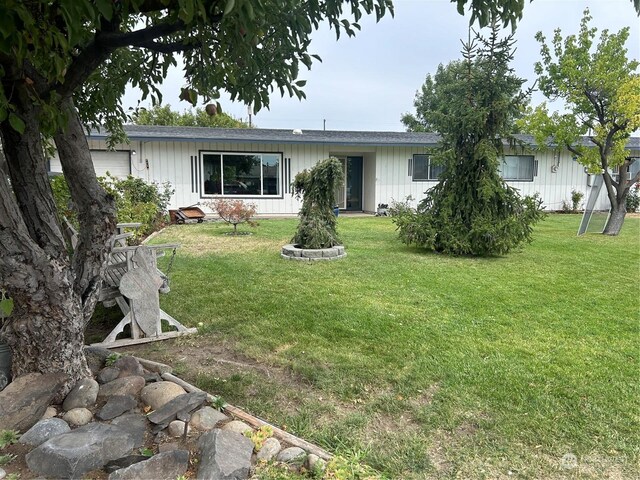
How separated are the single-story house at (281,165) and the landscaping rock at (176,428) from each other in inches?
508

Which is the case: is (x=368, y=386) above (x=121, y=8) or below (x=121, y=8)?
below

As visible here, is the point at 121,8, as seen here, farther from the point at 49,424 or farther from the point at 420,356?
the point at 420,356

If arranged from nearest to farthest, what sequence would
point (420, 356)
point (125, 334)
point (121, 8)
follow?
1. point (121, 8)
2. point (420, 356)
3. point (125, 334)

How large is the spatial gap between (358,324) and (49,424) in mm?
2723

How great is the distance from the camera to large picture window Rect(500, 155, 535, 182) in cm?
1761

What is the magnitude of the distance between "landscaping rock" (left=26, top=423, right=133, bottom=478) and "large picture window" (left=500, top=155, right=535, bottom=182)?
1806 cm

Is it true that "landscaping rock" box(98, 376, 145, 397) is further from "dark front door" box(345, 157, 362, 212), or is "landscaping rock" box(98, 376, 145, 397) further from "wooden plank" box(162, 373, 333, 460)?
"dark front door" box(345, 157, 362, 212)

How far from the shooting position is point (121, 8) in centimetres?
210

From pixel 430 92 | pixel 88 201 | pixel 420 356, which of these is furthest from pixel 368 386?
pixel 430 92

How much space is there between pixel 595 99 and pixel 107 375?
13.1m

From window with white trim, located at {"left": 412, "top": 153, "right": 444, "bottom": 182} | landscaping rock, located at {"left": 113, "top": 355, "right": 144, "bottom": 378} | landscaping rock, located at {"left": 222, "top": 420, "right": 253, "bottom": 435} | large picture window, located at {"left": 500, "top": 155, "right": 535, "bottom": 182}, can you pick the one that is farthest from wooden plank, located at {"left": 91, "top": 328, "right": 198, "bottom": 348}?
large picture window, located at {"left": 500, "top": 155, "right": 535, "bottom": 182}

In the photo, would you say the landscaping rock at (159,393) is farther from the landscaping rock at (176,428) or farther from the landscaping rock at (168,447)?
the landscaping rock at (168,447)

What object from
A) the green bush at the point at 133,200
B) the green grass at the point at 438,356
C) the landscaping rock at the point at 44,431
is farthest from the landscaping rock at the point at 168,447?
the green bush at the point at 133,200

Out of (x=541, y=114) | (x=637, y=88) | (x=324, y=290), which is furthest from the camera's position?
(x=541, y=114)
